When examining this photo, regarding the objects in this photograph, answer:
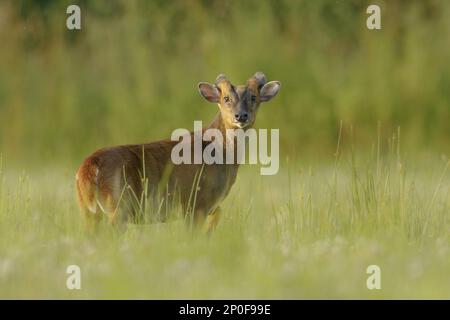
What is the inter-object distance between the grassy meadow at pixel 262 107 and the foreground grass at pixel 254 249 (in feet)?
0.10

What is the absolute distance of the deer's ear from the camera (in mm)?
9656

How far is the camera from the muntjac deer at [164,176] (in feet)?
28.2

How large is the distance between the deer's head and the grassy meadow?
574 mm

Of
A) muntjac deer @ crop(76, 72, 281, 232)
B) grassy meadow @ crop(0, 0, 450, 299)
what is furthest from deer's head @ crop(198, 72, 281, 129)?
grassy meadow @ crop(0, 0, 450, 299)

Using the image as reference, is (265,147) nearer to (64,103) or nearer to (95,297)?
(64,103)

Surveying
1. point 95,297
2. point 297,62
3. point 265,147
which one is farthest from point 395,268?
point 297,62

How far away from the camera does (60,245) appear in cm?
795

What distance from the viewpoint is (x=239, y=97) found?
9352 millimetres

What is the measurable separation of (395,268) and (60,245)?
2.30 metres

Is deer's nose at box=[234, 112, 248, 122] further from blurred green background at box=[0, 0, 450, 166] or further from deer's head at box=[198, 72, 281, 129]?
blurred green background at box=[0, 0, 450, 166]

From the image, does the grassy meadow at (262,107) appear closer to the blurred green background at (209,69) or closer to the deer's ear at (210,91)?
the blurred green background at (209,69)

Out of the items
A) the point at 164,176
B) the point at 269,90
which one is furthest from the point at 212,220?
the point at 269,90

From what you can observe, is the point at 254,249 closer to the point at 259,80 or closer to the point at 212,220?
the point at 212,220

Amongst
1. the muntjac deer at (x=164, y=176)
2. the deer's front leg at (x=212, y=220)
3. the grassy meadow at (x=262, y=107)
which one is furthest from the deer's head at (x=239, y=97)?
the deer's front leg at (x=212, y=220)
